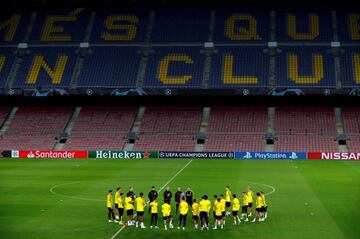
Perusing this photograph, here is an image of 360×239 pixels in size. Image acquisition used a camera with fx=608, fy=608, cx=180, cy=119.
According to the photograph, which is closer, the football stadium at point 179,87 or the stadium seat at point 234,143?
the football stadium at point 179,87

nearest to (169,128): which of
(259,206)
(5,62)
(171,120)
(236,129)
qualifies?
(171,120)

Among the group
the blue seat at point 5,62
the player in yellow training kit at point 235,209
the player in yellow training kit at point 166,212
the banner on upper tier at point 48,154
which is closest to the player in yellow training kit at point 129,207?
the player in yellow training kit at point 166,212

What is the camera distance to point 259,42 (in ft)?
223

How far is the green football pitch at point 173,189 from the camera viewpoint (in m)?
25.2

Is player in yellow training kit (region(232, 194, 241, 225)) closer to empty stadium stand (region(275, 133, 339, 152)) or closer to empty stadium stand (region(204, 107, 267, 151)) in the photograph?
empty stadium stand (region(275, 133, 339, 152))

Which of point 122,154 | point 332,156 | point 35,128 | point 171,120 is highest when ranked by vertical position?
point 171,120

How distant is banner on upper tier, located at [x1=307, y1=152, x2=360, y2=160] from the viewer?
5575cm

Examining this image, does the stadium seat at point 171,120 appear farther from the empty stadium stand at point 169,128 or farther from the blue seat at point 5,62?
the blue seat at point 5,62

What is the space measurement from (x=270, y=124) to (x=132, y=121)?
14795 millimetres

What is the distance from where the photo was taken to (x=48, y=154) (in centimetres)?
5916

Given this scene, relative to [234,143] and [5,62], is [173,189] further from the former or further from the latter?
[5,62]

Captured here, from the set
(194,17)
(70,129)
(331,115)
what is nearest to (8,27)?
(70,129)

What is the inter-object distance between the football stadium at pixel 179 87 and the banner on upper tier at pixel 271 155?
12 centimetres

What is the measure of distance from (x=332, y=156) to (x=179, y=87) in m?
17.5
